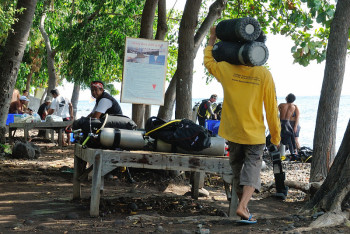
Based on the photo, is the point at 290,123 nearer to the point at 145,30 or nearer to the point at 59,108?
the point at 145,30

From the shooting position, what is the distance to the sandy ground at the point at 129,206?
219 inches

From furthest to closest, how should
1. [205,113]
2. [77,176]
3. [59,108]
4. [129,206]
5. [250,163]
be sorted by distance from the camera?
1. [205,113]
2. [59,108]
3. [77,176]
4. [129,206]
5. [250,163]

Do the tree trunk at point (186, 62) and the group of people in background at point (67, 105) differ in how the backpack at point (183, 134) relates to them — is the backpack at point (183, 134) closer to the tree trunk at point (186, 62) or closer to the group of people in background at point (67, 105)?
the group of people in background at point (67, 105)

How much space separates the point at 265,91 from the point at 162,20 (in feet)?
22.1

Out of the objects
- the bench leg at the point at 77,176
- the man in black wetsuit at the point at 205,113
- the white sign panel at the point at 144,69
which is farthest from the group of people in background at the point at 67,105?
the man in black wetsuit at the point at 205,113

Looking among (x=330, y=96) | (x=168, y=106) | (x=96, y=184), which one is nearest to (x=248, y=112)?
(x=96, y=184)

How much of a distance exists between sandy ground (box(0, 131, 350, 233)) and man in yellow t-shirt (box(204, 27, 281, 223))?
538 mm

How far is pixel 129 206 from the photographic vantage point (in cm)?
698

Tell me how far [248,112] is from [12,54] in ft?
24.8

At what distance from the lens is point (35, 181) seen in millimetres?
9273

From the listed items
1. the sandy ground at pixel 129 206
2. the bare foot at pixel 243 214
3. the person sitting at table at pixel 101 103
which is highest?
the person sitting at table at pixel 101 103

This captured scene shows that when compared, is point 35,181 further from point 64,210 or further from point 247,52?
point 247,52

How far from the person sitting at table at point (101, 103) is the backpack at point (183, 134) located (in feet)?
4.77

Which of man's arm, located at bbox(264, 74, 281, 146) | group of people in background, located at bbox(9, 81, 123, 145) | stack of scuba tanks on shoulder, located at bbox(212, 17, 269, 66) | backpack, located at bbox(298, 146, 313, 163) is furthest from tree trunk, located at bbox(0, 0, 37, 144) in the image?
backpack, located at bbox(298, 146, 313, 163)
